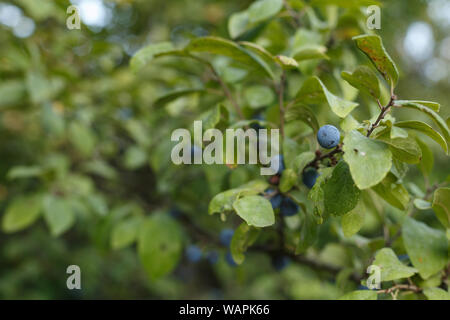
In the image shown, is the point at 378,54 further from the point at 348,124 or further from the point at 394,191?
the point at 394,191

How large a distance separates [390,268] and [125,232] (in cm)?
107

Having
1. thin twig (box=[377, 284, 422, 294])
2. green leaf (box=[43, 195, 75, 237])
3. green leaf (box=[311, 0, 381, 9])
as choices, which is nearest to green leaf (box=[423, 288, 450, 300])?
thin twig (box=[377, 284, 422, 294])

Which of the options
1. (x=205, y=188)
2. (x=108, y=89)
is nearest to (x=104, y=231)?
(x=205, y=188)

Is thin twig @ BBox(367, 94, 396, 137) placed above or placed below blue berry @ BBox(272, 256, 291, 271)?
above

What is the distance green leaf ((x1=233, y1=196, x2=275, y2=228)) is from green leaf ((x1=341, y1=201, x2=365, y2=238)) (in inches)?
5.4

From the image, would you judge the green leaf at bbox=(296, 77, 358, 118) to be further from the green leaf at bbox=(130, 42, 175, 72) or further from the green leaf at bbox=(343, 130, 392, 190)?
the green leaf at bbox=(130, 42, 175, 72)

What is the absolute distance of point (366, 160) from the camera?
0.60m

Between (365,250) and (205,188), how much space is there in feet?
1.94

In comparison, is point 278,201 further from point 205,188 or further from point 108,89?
point 108,89

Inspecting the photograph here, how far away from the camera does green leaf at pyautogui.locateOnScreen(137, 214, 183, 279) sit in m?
1.36

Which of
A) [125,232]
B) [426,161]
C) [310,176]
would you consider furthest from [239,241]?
[125,232]

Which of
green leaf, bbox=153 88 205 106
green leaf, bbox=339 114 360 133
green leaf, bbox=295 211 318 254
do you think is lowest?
green leaf, bbox=295 211 318 254
